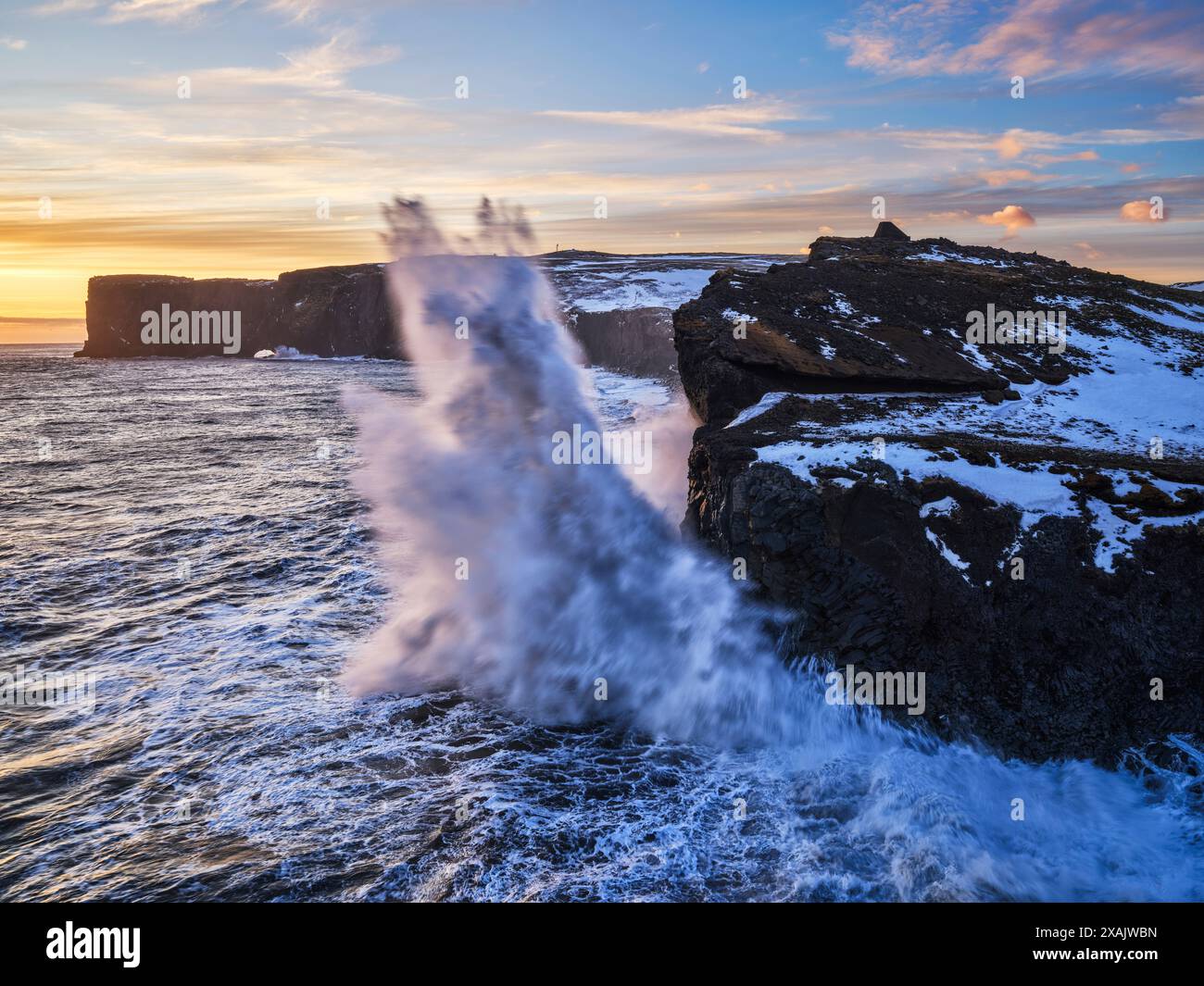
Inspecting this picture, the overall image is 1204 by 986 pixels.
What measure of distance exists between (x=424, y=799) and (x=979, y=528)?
328 inches

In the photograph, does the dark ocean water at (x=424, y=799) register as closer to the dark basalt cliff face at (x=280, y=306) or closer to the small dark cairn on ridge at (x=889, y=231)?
the small dark cairn on ridge at (x=889, y=231)

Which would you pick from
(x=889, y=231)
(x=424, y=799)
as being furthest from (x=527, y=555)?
(x=889, y=231)

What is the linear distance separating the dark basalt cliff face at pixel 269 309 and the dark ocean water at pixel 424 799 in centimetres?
11047

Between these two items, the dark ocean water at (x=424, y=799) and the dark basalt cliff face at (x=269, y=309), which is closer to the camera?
the dark ocean water at (x=424, y=799)

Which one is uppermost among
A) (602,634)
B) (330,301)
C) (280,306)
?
(280,306)

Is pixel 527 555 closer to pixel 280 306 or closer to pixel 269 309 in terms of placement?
pixel 280 306

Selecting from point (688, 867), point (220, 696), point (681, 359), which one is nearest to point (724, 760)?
point (688, 867)

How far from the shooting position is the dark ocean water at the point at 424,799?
7.33 m

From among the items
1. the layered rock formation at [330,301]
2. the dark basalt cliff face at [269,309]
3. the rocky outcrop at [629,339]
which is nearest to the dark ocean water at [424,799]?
the rocky outcrop at [629,339]

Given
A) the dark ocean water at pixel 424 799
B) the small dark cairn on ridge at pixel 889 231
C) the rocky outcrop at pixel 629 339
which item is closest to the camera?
the dark ocean water at pixel 424 799

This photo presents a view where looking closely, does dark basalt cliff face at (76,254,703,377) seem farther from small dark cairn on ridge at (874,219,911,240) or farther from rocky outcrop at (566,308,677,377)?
small dark cairn on ridge at (874,219,911,240)

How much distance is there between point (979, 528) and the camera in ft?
34.8
